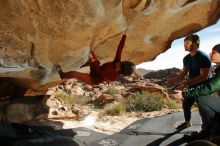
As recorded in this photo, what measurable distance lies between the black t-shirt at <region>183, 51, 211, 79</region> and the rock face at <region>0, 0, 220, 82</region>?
5.02 ft

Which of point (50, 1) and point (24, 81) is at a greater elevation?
point (50, 1)

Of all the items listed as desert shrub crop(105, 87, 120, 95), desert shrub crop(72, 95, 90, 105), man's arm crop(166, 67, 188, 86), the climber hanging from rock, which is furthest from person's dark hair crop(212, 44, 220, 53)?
desert shrub crop(105, 87, 120, 95)

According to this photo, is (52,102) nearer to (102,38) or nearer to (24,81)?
(24,81)

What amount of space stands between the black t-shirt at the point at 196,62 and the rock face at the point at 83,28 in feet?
5.02

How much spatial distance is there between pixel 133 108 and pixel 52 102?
15.4 ft

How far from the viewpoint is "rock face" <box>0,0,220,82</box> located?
680 centimetres

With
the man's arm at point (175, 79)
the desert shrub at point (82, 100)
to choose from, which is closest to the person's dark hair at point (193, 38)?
the man's arm at point (175, 79)

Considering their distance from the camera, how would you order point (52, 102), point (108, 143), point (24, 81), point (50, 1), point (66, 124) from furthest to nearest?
point (52, 102) < point (66, 124) < point (24, 81) < point (108, 143) < point (50, 1)

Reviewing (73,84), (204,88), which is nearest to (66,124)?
(204,88)

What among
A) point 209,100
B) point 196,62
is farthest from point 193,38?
point 209,100

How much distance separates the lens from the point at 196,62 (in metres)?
7.29

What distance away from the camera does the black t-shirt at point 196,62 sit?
283 inches

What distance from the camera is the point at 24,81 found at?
30.8 feet

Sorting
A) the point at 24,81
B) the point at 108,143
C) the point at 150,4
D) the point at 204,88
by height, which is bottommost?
the point at 108,143
